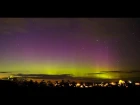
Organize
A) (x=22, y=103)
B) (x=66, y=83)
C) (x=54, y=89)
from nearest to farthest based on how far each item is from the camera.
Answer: (x=22, y=103), (x=54, y=89), (x=66, y=83)

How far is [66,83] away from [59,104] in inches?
24.0

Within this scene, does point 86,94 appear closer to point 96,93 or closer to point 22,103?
point 96,93

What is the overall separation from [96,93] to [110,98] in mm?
272

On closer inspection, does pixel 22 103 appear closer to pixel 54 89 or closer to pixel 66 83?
pixel 54 89
